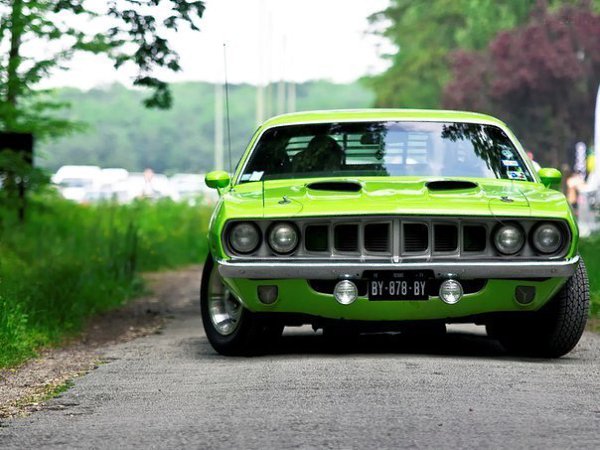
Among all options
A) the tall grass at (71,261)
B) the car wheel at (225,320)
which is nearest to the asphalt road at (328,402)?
the car wheel at (225,320)

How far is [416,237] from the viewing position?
9.64 metres

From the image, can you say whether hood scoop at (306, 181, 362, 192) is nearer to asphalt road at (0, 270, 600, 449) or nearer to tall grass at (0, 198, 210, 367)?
asphalt road at (0, 270, 600, 449)

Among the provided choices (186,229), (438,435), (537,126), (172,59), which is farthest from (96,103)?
(438,435)

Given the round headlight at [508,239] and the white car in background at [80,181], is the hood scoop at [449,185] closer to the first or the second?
the round headlight at [508,239]

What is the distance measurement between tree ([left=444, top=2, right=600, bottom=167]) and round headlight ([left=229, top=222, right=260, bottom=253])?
129ft

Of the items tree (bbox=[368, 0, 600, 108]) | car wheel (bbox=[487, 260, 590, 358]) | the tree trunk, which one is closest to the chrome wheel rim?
car wheel (bbox=[487, 260, 590, 358])

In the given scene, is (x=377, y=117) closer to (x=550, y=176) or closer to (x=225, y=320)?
(x=550, y=176)

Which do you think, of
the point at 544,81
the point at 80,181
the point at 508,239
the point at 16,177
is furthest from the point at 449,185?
the point at 80,181

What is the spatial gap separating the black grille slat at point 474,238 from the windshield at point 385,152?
0.94 m

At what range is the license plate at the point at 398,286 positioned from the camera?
955 cm

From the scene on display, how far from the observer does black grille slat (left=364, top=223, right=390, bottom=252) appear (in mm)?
9625

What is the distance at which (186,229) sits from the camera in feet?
97.3

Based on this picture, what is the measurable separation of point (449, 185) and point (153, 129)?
463 ft

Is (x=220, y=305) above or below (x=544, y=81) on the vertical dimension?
below
